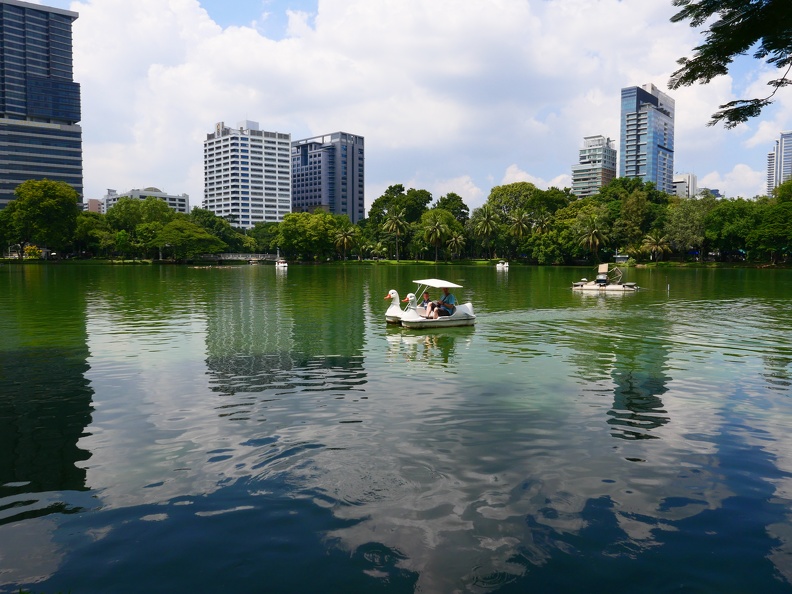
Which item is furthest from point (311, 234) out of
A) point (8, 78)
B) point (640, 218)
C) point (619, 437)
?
point (8, 78)

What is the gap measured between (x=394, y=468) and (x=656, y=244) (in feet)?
388

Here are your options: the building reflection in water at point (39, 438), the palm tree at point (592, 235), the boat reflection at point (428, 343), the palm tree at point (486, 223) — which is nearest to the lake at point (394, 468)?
the building reflection in water at point (39, 438)

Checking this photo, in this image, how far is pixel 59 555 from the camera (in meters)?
6.73

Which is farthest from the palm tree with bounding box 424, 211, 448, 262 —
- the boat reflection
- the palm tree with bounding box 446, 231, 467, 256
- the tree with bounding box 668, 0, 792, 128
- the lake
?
the tree with bounding box 668, 0, 792, 128

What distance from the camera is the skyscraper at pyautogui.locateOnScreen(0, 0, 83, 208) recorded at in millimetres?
177750

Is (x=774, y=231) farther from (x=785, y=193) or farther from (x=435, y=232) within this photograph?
(x=435, y=232)

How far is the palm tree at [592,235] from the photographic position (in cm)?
11200

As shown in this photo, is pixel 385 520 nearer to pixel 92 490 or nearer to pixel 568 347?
pixel 92 490

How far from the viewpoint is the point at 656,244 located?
A: 11400 centimetres

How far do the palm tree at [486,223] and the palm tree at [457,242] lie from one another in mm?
3776

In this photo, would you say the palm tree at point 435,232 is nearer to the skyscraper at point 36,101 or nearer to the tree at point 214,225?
the tree at point 214,225

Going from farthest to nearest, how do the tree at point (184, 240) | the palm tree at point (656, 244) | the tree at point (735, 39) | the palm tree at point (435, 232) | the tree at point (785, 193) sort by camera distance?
the palm tree at point (435, 232)
the tree at point (184, 240)
the palm tree at point (656, 244)
the tree at point (785, 193)
the tree at point (735, 39)

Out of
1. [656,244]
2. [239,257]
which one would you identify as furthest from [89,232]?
[656,244]

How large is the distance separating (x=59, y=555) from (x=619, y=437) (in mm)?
9503
